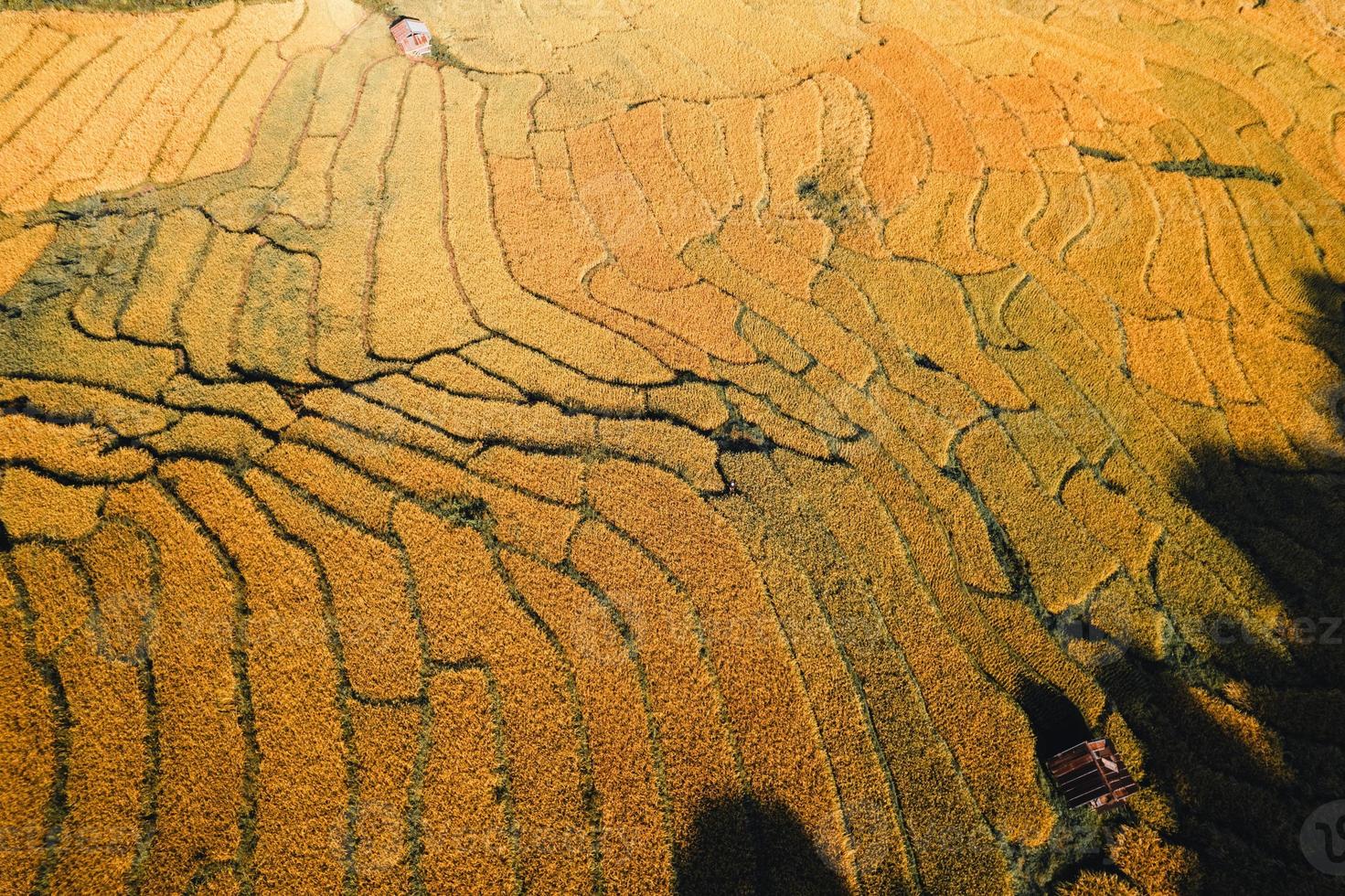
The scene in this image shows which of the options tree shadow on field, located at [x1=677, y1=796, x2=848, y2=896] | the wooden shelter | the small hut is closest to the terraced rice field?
tree shadow on field, located at [x1=677, y1=796, x2=848, y2=896]

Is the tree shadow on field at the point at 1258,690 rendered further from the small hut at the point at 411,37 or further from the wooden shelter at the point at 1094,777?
the small hut at the point at 411,37

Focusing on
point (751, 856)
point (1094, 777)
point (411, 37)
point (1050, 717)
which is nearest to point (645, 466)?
point (751, 856)

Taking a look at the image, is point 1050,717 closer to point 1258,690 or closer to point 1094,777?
point 1094,777

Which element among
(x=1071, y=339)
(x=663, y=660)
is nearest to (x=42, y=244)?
(x=663, y=660)

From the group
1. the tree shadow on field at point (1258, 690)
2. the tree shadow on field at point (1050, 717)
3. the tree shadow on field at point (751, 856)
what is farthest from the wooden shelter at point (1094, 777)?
the tree shadow on field at point (751, 856)

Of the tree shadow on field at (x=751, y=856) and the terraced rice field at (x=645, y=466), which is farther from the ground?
the terraced rice field at (x=645, y=466)

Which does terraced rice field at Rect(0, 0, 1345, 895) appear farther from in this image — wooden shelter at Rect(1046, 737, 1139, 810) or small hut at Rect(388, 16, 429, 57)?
small hut at Rect(388, 16, 429, 57)

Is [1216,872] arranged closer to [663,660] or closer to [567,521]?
[663,660]

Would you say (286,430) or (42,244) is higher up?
(42,244)
